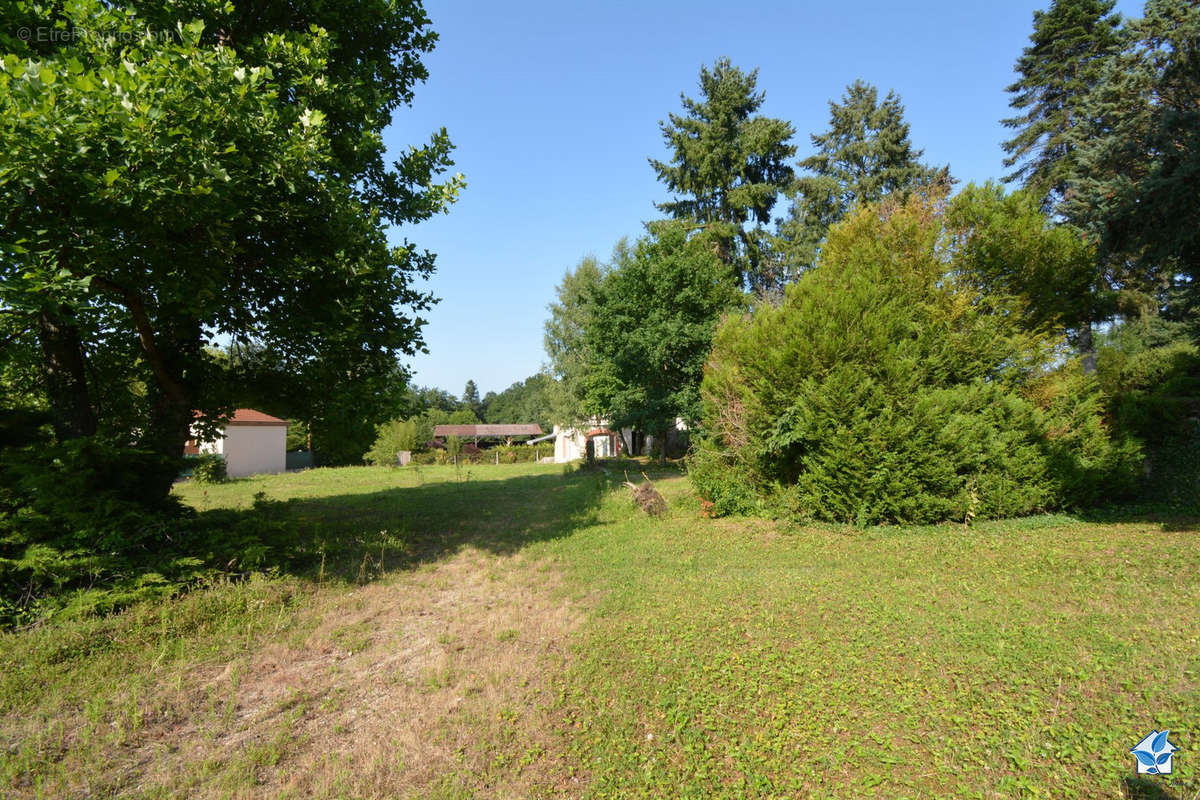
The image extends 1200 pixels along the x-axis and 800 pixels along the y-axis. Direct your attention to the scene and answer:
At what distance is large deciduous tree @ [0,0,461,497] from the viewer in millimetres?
4719

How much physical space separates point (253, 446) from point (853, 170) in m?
38.4

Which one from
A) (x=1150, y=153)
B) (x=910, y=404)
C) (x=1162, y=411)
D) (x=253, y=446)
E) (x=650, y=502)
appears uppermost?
(x=1150, y=153)

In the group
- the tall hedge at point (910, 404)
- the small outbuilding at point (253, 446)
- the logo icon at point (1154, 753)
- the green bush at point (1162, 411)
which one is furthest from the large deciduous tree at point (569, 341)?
the logo icon at point (1154, 753)

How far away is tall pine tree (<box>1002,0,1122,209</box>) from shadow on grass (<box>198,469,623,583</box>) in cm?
2293

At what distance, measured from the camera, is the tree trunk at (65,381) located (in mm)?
6711

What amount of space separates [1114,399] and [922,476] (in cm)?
666

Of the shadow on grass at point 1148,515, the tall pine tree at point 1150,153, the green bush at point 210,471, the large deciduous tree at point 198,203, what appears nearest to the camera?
the large deciduous tree at point 198,203

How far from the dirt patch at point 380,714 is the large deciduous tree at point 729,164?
25.1m

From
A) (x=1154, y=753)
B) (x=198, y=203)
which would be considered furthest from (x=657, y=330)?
(x=1154, y=753)

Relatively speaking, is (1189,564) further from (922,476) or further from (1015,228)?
(1015,228)

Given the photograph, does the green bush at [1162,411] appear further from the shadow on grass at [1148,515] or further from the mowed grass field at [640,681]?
the mowed grass field at [640,681]

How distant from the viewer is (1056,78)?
2109cm

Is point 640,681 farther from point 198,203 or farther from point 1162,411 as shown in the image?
point 1162,411

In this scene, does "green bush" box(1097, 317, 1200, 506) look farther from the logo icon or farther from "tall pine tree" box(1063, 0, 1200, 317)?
the logo icon
